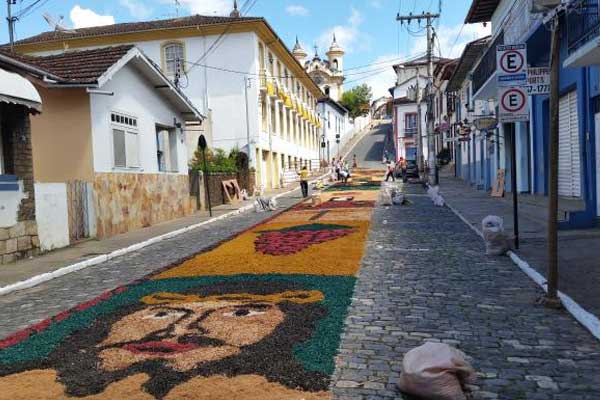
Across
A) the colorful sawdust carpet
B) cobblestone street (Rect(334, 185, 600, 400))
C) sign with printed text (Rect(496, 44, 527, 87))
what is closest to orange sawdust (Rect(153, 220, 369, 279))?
the colorful sawdust carpet

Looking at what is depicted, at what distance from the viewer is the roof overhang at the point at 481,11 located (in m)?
24.0

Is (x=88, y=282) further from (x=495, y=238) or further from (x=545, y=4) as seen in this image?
(x=545, y=4)

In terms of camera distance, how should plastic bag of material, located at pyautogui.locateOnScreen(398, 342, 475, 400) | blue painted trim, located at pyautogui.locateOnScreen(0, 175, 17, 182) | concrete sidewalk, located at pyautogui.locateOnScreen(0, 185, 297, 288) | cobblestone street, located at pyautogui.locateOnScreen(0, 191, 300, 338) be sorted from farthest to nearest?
blue painted trim, located at pyautogui.locateOnScreen(0, 175, 17, 182)
concrete sidewalk, located at pyautogui.locateOnScreen(0, 185, 297, 288)
cobblestone street, located at pyautogui.locateOnScreen(0, 191, 300, 338)
plastic bag of material, located at pyautogui.locateOnScreen(398, 342, 475, 400)

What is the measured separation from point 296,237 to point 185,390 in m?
8.80

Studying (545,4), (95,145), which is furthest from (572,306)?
(95,145)

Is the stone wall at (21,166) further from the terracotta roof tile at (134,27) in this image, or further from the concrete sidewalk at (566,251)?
the terracotta roof tile at (134,27)

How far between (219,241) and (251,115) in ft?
68.7

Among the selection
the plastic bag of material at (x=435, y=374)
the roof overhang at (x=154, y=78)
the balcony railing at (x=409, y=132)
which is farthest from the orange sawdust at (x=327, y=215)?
the balcony railing at (x=409, y=132)

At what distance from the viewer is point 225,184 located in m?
26.3

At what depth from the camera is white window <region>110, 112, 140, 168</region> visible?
51.1 ft

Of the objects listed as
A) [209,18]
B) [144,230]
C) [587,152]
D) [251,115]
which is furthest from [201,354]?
[209,18]

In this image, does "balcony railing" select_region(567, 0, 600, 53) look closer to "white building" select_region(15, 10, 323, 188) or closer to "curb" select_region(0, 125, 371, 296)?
"curb" select_region(0, 125, 371, 296)

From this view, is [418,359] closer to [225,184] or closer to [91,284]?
[91,284]

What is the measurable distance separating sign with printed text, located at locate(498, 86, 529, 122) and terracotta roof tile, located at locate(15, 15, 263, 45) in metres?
25.1
